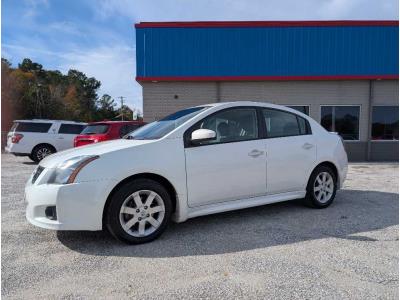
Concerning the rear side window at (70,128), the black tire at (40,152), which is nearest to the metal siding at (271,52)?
the rear side window at (70,128)

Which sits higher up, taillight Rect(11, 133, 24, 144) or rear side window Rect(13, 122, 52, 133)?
rear side window Rect(13, 122, 52, 133)

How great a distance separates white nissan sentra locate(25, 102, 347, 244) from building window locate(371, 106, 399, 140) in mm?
10041

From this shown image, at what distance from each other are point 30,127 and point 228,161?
11.1 metres

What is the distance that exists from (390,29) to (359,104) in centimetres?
311

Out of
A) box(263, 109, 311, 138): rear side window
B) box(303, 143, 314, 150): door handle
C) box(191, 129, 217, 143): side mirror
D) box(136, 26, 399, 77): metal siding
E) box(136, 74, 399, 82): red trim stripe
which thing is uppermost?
box(136, 26, 399, 77): metal siding

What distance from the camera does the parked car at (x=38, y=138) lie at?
12.6 m

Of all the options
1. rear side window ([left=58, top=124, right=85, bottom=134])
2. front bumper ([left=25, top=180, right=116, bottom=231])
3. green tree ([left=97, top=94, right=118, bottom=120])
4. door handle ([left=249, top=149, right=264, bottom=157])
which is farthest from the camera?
green tree ([left=97, top=94, right=118, bottom=120])

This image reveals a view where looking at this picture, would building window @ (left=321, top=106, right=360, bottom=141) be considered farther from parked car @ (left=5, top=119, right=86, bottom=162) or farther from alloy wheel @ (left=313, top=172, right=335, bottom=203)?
parked car @ (left=5, top=119, right=86, bottom=162)

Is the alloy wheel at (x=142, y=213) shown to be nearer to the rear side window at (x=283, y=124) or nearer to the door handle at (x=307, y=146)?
the rear side window at (x=283, y=124)

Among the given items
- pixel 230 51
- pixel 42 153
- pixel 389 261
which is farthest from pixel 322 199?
pixel 42 153

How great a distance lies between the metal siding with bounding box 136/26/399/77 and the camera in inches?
511

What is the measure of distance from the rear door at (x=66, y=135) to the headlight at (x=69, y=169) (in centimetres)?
1033

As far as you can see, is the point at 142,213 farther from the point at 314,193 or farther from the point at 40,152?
the point at 40,152

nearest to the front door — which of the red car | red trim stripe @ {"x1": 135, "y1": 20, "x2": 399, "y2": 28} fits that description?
the red car
